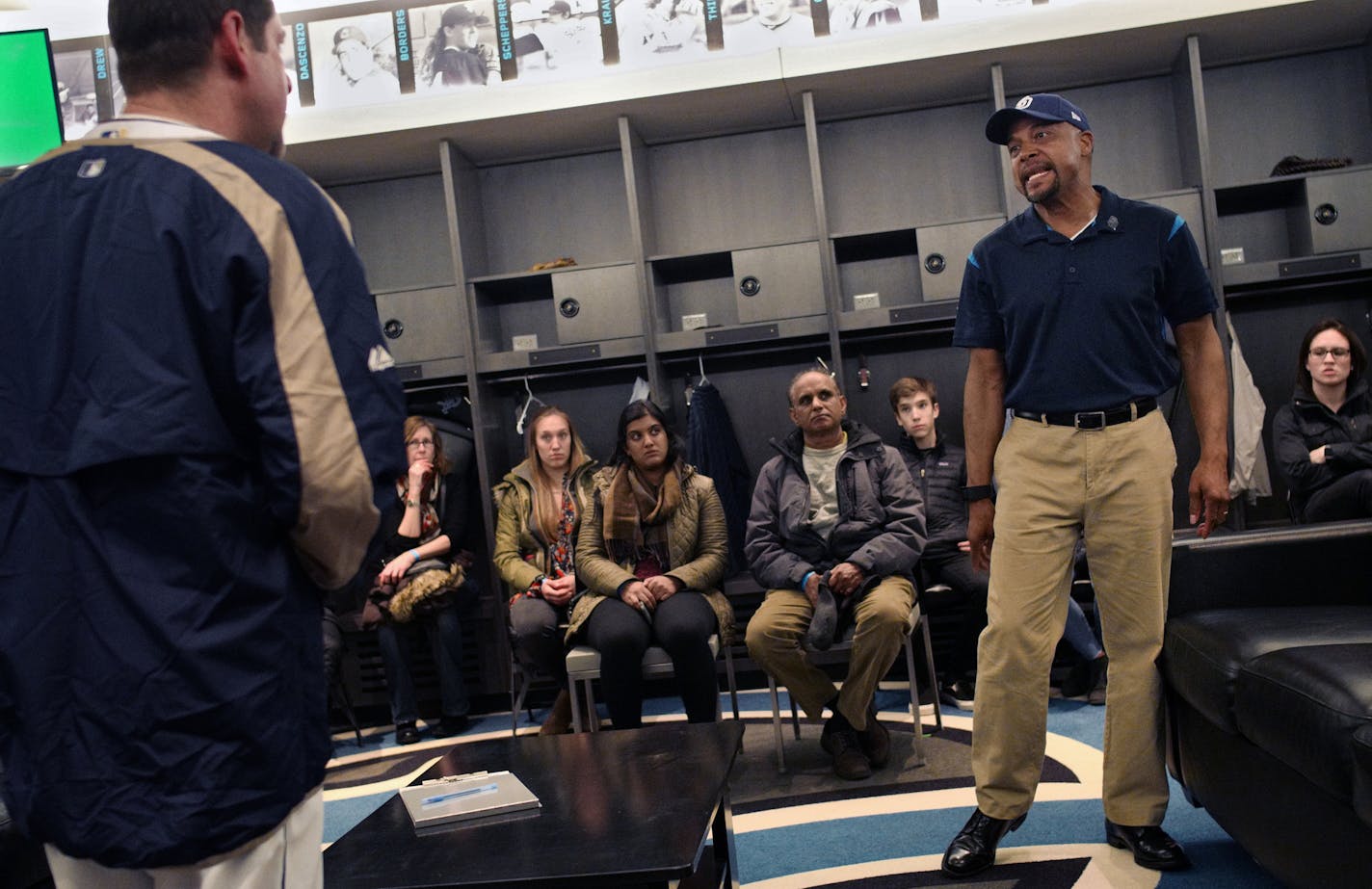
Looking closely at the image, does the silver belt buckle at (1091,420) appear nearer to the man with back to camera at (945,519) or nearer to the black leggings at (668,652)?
the black leggings at (668,652)

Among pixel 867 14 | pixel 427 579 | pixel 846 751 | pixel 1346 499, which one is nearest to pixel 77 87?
pixel 427 579

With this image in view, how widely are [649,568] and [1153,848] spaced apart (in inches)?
72.2

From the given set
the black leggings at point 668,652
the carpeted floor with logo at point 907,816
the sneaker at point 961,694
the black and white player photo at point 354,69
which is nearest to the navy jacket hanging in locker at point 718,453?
Answer: the carpeted floor with logo at point 907,816

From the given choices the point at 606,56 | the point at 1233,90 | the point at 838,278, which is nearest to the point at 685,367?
the point at 838,278

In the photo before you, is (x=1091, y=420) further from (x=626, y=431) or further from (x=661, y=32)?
(x=661, y=32)

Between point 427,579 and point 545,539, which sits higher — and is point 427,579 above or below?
below

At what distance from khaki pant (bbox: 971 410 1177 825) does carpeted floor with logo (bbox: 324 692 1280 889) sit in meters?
0.14

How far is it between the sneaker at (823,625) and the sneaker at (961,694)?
899mm

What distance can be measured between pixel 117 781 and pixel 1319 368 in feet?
14.1

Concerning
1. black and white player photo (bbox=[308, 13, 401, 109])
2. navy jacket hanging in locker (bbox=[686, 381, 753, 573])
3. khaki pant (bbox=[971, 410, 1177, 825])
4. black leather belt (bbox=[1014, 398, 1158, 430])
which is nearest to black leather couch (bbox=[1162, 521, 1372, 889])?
khaki pant (bbox=[971, 410, 1177, 825])

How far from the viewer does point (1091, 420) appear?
2.38m

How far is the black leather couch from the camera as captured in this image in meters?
1.68

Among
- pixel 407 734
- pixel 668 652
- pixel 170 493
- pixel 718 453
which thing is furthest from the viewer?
pixel 718 453

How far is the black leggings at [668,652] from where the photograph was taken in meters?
3.46
